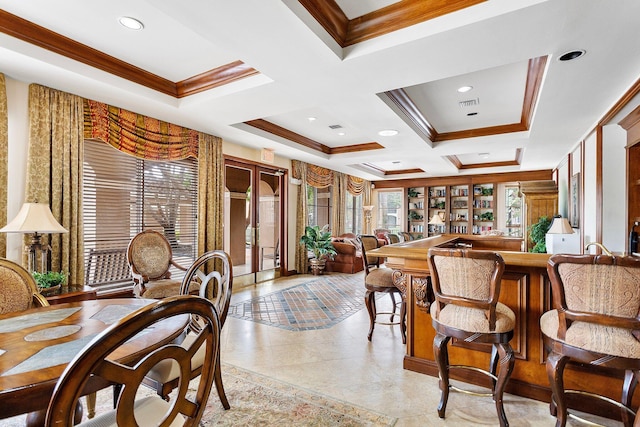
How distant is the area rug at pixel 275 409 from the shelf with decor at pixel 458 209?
8251mm

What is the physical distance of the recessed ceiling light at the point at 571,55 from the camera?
219 centimetres

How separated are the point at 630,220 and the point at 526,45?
2548mm

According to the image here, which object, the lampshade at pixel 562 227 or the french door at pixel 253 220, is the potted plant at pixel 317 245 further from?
the lampshade at pixel 562 227

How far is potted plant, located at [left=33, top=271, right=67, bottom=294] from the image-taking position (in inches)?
104

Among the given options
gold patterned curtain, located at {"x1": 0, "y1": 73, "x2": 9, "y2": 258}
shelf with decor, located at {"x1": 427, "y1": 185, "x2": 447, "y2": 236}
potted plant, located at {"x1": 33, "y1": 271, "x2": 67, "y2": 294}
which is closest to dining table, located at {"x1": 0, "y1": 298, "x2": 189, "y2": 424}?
potted plant, located at {"x1": 33, "y1": 271, "x2": 67, "y2": 294}

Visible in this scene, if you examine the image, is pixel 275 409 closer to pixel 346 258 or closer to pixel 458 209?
pixel 346 258

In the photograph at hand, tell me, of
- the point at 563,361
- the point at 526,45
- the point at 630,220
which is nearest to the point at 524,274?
the point at 563,361

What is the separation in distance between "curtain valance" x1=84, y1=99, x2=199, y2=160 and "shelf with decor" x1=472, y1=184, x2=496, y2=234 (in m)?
7.74

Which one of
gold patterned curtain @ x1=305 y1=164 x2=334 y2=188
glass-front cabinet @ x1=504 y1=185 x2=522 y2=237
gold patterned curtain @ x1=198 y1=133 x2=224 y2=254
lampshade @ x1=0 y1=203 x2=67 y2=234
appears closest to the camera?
lampshade @ x1=0 y1=203 x2=67 y2=234

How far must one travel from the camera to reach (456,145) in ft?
17.5

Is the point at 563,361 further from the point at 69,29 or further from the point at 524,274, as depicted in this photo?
the point at 69,29

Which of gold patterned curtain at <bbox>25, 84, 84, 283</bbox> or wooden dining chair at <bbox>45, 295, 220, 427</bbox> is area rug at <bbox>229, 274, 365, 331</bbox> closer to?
gold patterned curtain at <bbox>25, 84, 84, 283</bbox>

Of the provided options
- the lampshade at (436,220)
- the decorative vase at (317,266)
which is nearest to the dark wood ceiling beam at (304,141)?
the decorative vase at (317,266)

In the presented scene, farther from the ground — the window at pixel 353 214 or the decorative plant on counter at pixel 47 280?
the window at pixel 353 214
